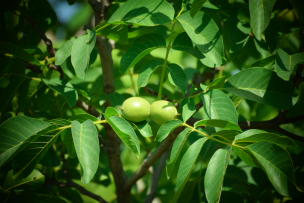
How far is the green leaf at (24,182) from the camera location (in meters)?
0.92

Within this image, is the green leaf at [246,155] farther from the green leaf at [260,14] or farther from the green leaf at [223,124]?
the green leaf at [260,14]

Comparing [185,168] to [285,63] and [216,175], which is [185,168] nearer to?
[216,175]

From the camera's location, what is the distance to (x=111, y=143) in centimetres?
126

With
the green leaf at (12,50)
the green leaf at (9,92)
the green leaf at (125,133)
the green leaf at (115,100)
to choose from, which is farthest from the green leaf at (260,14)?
the green leaf at (9,92)

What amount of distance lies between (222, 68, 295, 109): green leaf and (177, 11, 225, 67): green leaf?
0.11 meters

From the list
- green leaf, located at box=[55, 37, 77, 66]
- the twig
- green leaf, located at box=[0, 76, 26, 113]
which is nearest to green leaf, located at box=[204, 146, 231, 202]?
green leaf, located at box=[55, 37, 77, 66]

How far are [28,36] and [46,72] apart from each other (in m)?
0.33

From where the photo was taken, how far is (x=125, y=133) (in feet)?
2.17

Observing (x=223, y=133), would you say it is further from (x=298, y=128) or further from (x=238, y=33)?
(x=298, y=128)

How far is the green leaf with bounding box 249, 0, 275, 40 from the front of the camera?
0.69 metres

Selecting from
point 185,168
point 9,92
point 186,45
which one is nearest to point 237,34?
point 186,45

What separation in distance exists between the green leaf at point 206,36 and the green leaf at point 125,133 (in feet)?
1.19

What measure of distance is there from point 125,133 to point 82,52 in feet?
Result: 1.11

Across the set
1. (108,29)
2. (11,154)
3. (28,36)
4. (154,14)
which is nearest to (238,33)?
(154,14)
